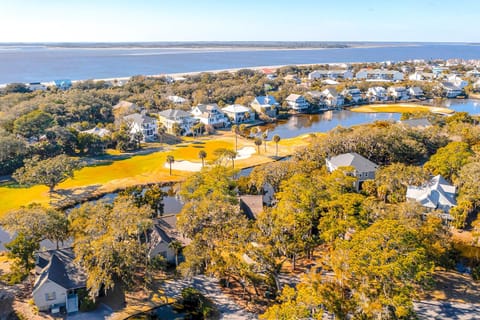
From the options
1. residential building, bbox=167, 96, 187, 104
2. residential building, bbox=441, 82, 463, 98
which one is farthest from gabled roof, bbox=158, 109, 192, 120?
residential building, bbox=441, 82, 463, 98

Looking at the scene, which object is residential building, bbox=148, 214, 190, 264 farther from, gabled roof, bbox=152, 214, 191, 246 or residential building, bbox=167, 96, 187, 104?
residential building, bbox=167, 96, 187, 104

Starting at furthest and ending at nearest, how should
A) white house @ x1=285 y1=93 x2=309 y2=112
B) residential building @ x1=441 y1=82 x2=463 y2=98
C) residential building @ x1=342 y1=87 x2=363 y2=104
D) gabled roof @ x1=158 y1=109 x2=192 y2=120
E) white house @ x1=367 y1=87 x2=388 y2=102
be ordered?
1. residential building @ x1=441 y1=82 x2=463 y2=98
2. white house @ x1=367 y1=87 x2=388 y2=102
3. residential building @ x1=342 y1=87 x2=363 y2=104
4. white house @ x1=285 y1=93 x2=309 y2=112
5. gabled roof @ x1=158 y1=109 x2=192 y2=120

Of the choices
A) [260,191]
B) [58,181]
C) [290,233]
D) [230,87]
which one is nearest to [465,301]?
[290,233]

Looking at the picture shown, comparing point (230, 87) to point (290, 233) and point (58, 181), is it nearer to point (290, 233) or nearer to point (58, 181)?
point (58, 181)

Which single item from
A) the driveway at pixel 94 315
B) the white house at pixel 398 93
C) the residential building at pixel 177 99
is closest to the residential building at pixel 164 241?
the driveway at pixel 94 315

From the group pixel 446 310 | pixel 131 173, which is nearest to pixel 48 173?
pixel 131 173
